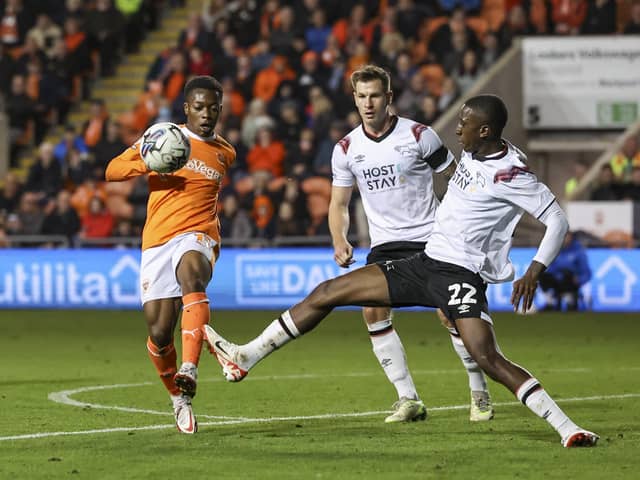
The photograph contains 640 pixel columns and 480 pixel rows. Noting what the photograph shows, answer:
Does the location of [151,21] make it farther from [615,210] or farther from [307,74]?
[615,210]

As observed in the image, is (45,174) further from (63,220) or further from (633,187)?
(633,187)

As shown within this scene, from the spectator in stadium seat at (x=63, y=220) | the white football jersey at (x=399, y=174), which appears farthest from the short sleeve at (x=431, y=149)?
the spectator in stadium seat at (x=63, y=220)

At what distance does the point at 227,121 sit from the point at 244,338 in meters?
8.89

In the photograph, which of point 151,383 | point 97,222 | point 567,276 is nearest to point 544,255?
point 151,383

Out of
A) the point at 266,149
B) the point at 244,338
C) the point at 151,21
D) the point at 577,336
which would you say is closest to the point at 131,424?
the point at 244,338

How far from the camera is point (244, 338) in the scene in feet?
55.0

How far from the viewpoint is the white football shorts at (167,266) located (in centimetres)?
905

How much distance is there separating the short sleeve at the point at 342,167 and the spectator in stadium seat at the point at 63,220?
14041 mm

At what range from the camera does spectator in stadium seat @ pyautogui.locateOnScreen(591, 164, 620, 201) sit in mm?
21312

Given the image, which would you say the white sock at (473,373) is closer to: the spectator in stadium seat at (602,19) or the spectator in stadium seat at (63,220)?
the spectator in stadium seat at (63,220)

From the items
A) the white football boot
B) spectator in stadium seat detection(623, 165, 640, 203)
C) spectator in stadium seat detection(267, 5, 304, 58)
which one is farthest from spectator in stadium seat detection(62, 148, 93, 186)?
the white football boot

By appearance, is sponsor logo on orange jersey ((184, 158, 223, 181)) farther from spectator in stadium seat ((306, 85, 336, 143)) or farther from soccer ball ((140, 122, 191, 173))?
spectator in stadium seat ((306, 85, 336, 143))

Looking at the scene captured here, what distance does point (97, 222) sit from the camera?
23.2 meters

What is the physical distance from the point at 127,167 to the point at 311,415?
224 centimetres
